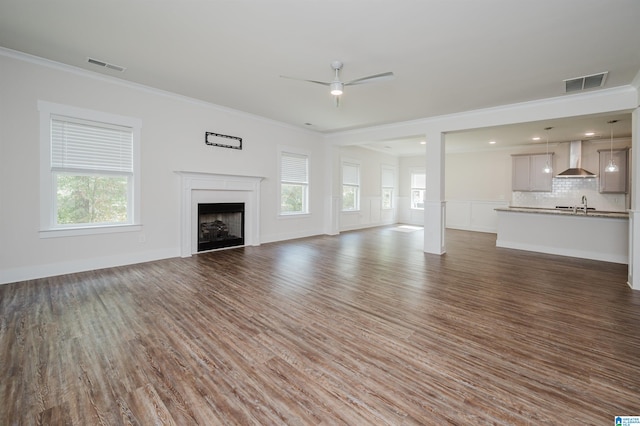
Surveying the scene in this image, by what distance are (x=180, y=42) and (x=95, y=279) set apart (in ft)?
10.8

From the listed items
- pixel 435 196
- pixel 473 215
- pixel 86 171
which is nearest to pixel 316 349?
pixel 86 171

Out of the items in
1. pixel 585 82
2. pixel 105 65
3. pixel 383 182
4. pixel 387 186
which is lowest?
pixel 387 186

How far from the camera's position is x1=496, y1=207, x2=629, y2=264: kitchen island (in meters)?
5.30

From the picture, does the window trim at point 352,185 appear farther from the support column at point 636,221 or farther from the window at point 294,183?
the support column at point 636,221

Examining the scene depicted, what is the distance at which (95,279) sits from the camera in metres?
3.80

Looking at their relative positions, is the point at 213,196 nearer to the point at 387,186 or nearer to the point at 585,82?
the point at 585,82

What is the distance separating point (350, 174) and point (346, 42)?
20.5ft

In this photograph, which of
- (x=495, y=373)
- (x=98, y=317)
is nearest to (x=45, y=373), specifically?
(x=98, y=317)

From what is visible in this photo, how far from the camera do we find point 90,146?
415 centimetres

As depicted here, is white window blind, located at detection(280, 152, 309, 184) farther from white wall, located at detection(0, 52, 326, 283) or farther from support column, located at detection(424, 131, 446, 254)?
support column, located at detection(424, 131, 446, 254)

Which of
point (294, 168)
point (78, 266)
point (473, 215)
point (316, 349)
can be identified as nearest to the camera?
point (316, 349)

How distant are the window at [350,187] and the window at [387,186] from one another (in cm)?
164

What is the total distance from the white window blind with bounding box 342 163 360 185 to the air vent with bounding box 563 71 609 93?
5.64 m

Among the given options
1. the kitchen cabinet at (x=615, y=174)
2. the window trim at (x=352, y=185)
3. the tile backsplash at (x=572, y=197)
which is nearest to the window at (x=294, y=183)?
the window trim at (x=352, y=185)
